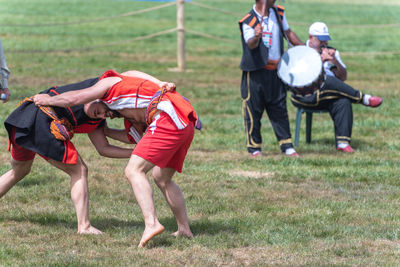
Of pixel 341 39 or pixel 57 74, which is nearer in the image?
pixel 57 74

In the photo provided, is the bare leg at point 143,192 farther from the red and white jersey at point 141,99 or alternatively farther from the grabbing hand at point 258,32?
the grabbing hand at point 258,32

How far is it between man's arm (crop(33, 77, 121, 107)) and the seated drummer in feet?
14.5

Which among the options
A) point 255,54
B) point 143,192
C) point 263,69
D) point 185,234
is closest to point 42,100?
point 143,192

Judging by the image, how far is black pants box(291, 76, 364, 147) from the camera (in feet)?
30.0

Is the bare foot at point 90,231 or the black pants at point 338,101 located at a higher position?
the black pants at point 338,101

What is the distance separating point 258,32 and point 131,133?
3.21 metres

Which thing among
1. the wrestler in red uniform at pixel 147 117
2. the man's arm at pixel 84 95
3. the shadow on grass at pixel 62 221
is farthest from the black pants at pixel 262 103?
the man's arm at pixel 84 95

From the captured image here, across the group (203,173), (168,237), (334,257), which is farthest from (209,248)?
(203,173)

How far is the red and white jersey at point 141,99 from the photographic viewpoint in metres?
5.07

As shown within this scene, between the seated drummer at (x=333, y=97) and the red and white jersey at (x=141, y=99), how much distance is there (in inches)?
168

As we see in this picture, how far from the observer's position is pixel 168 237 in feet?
17.9

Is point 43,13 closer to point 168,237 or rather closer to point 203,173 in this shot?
point 203,173

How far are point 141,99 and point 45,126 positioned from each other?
2.56 ft

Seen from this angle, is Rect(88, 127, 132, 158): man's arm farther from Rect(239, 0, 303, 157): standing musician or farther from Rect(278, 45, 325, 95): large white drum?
Rect(278, 45, 325, 95): large white drum
